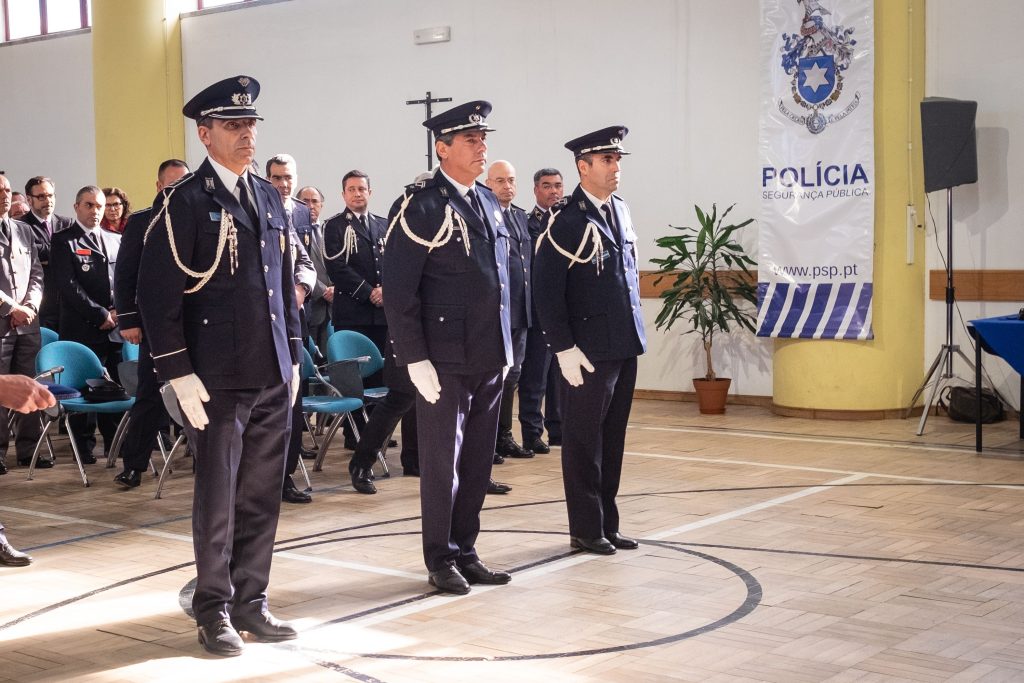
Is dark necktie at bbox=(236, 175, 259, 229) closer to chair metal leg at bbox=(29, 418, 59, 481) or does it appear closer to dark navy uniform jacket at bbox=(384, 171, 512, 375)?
dark navy uniform jacket at bbox=(384, 171, 512, 375)

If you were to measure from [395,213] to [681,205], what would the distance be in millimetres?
6085

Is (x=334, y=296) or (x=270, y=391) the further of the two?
(x=334, y=296)

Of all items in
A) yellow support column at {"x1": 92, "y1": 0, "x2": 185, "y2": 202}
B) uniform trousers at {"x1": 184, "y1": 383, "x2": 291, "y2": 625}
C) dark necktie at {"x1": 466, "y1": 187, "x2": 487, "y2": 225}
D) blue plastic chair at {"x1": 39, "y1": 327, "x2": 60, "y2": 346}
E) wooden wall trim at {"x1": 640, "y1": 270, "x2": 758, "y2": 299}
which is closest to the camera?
uniform trousers at {"x1": 184, "y1": 383, "x2": 291, "y2": 625}

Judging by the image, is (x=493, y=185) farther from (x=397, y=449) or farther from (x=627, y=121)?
(x=627, y=121)

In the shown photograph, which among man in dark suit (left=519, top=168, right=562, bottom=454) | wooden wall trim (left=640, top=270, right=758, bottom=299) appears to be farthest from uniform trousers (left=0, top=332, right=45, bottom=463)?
wooden wall trim (left=640, top=270, right=758, bottom=299)

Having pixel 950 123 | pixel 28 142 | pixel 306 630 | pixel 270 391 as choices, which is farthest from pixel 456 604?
pixel 28 142

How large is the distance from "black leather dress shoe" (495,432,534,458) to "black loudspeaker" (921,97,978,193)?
3.23 metres

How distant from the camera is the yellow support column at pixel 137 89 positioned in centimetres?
1336

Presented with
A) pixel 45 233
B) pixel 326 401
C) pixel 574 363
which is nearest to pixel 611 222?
pixel 574 363

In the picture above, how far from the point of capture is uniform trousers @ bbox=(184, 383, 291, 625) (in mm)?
3764

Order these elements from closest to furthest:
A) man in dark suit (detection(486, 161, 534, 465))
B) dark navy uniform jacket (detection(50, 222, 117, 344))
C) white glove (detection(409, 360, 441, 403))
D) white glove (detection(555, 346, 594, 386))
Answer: white glove (detection(409, 360, 441, 403)), white glove (detection(555, 346, 594, 386)), man in dark suit (detection(486, 161, 534, 465)), dark navy uniform jacket (detection(50, 222, 117, 344))

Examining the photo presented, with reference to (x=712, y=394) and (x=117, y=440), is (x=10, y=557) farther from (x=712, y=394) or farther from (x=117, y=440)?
(x=712, y=394)

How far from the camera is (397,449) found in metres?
8.11

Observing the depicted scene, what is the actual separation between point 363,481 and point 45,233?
11.2ft
